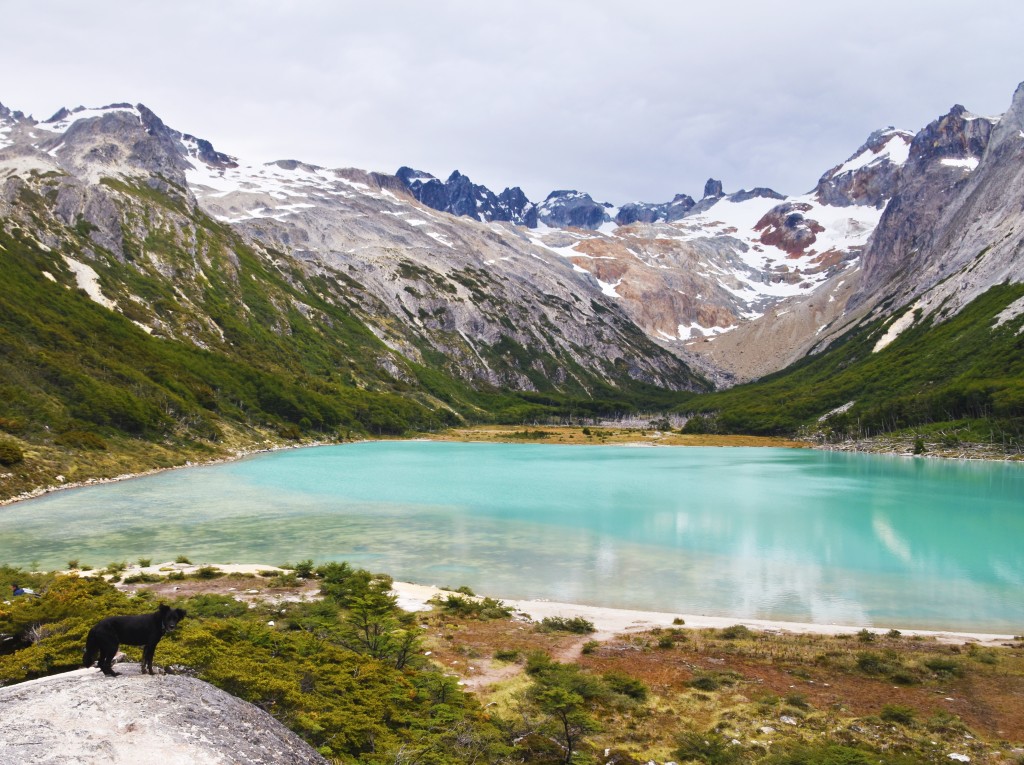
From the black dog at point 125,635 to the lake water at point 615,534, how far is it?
2484 cm

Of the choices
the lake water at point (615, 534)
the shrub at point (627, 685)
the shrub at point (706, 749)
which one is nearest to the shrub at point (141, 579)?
the lake water at point (615, 534)

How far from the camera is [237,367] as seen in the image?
477 ft

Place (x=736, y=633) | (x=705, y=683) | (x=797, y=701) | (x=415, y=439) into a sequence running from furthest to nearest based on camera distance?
(x=415, y=439), (x=736, y=633), (x=705, y=683), (x=797, y=701)

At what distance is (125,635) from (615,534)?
42.5m

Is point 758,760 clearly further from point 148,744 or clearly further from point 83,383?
point 83,383

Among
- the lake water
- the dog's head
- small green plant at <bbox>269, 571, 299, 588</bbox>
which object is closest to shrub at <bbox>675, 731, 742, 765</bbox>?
the dog's head

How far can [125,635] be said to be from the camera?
898 cm

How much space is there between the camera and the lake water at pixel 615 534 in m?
33.2

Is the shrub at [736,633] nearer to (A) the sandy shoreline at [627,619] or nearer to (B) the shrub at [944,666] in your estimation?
(A) the sandy shoreline at [627,619]

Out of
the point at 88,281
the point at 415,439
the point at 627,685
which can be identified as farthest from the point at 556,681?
the point at 88,281

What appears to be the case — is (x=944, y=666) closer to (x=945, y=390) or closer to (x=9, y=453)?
(x=9, y=453)

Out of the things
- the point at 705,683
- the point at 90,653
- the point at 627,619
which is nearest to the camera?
the point at 90,653

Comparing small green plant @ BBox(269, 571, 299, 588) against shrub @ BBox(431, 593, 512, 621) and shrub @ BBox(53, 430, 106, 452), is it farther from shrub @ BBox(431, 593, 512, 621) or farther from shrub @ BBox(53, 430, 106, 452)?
shrub @ BBox(53, 430, 106, 452)

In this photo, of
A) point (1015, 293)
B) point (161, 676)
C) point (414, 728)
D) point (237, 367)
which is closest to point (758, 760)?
point (414, 728)
